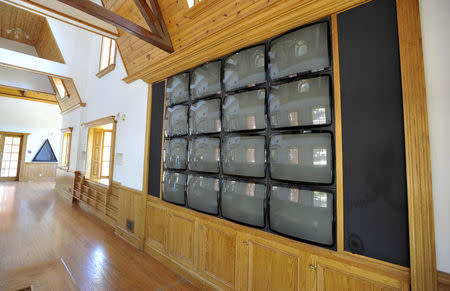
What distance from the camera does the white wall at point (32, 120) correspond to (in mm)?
8359

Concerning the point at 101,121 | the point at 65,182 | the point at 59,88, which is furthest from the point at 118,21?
the point at 59,88

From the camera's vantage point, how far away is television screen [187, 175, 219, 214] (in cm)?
209

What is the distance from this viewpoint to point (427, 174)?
105 cm

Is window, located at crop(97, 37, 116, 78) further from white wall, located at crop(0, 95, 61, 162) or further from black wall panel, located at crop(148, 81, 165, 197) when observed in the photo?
white wall, located at crop(0, 95, 61, 162)

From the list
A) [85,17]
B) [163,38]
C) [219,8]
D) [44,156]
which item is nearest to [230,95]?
[219,8]

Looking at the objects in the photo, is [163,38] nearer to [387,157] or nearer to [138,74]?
[138,74]

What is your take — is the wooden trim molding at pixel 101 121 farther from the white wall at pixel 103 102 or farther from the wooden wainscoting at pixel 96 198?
the wooden wainscoting at pixel 96 198

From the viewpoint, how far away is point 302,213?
146cm

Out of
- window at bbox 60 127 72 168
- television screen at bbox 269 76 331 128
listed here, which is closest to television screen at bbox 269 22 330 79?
television screen at bbox 269 76 331 128

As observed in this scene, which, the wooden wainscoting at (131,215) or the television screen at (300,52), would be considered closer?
the television screen at (300,52)

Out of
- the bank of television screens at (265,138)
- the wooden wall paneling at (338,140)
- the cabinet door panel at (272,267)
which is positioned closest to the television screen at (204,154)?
the bank of television screens at (265,138)

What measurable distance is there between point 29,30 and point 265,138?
31.8ft

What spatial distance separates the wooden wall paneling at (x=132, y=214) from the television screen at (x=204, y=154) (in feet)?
4.02

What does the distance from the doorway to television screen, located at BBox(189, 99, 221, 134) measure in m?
10.9
